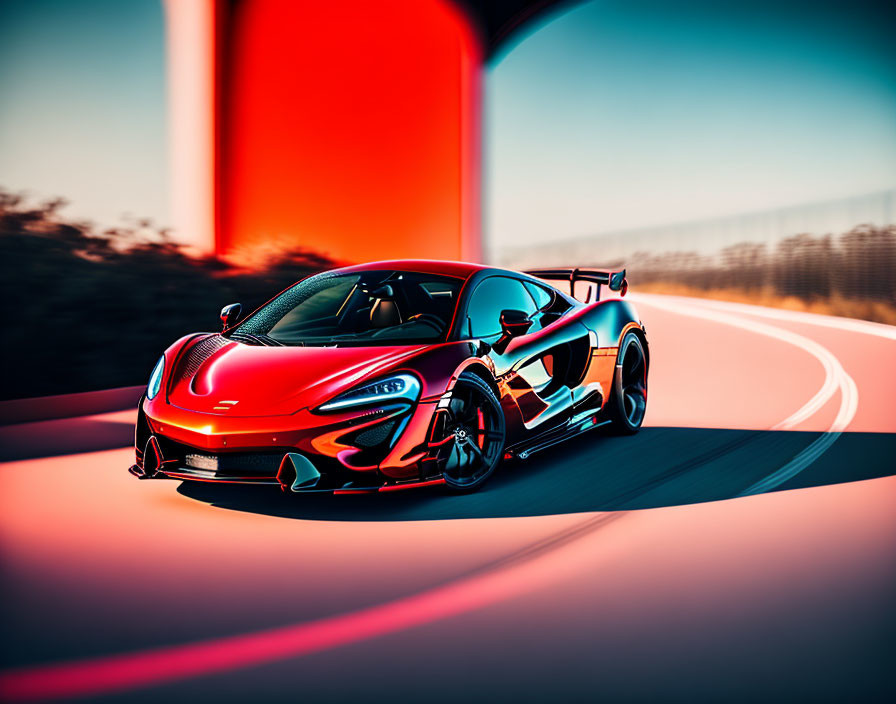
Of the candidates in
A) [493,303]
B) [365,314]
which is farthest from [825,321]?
[365,314]

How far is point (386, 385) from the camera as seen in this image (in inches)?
205

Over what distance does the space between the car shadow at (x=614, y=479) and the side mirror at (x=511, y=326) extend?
0.75 meters

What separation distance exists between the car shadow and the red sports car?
195 millimetres

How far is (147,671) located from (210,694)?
296 millimetres

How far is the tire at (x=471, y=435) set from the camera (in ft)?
18.1

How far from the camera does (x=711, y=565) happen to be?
175 inches

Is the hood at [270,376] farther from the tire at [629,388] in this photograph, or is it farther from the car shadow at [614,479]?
the tire at [629,388]

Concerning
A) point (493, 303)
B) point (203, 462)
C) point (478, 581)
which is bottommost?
point (478, 581)

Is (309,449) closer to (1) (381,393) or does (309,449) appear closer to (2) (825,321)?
(1) (381,393)

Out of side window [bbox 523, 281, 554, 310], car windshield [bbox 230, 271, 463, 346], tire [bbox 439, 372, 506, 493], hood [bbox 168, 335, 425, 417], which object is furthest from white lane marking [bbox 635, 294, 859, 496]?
hood [bbox 168, 335, 425, 417]

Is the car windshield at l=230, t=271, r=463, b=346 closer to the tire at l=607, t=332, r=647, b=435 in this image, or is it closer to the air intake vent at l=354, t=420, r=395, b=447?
the air intake vent at l=354, t=420, r=395, b=447

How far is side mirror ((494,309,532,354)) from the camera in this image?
5977 millimetres

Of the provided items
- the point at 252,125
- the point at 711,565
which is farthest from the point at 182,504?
the point at 252,125

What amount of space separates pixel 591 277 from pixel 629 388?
35.1 inches
